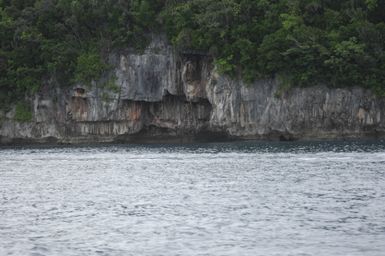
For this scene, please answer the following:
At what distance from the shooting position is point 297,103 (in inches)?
2970

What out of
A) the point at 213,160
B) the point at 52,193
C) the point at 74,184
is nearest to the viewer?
the point at 52,193

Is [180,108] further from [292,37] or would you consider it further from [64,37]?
[64,37]

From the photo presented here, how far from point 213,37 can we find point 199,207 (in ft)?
164

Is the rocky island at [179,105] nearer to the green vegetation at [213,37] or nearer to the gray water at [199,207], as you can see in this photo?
the green vegetation at [213,37]

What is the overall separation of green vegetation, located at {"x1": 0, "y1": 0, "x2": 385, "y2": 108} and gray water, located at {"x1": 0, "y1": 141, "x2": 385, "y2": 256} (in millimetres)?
22183

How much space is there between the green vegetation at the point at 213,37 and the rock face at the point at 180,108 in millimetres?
1540

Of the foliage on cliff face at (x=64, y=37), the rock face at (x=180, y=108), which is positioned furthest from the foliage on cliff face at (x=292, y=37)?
the foliage on cliff face at (x=64, y=37)

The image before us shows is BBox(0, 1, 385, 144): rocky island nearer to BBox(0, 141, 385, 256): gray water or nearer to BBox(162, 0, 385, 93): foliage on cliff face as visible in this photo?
BBox(162, 0, 385, 93): foliage on cliff face

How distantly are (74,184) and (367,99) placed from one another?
Answer: 42.0 metres

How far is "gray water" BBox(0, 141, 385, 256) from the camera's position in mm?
22922

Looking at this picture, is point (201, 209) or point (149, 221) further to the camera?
point (201, 209)

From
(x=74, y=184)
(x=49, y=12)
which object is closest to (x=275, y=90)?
(x=49, y=12)

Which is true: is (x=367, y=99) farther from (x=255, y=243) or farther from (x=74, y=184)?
(x=255, y=243)

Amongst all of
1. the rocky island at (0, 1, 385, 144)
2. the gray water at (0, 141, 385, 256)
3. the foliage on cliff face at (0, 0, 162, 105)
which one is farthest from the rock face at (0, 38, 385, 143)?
the gray water at (0, 141, 385, 256)
